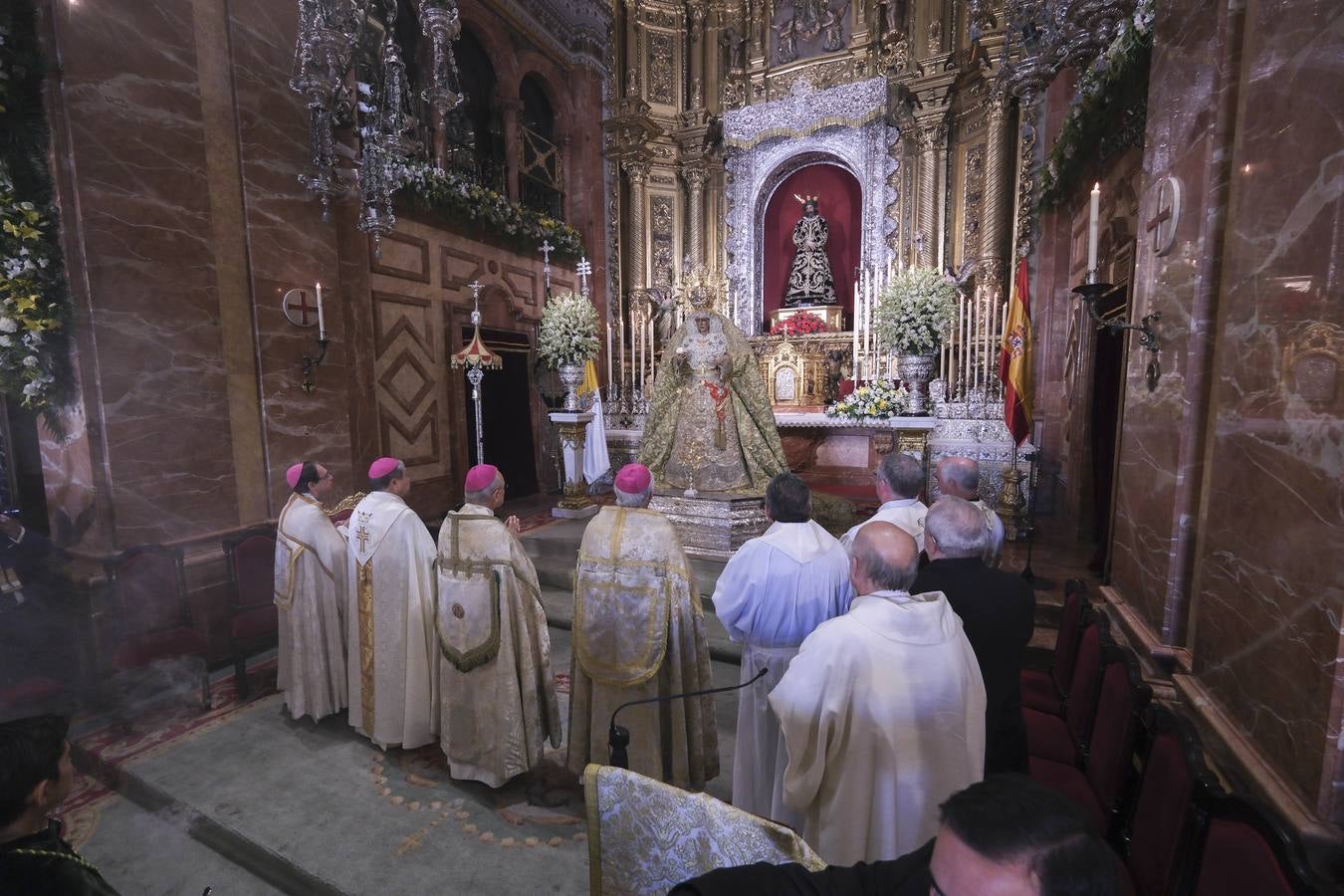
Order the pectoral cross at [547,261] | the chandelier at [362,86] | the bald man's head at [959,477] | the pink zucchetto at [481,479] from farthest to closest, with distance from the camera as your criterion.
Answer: the pectoral cross at [547,261] → the chandelier at [362,86] → the bald man's head at [959,477] → the pink zucchetto at [481,479]

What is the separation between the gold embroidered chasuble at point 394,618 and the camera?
12.4 feet

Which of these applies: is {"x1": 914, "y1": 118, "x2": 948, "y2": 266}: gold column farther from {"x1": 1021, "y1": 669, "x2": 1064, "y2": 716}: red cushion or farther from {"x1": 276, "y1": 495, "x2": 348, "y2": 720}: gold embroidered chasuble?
{"x1": 276, "y1": 495, "x2": 348, "y2": 720}: gold embroidered chasuble

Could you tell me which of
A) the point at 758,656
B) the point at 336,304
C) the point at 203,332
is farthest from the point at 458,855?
the point at 336,304

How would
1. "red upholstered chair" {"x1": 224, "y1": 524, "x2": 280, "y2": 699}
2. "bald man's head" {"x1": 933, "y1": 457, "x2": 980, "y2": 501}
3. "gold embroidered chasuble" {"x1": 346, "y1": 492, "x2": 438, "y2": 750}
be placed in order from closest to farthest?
"bald man's head" {"x1": 933, "y1": 457, "x2": 980, "y2": 501} → "gold embroidered chasuble" {"x1": 346, "y1": 492, "x2": 438, "y2": 750} → "red upholstered chair" {"x1": 224, "y1": 524, "x2": 280, "y2": 699}

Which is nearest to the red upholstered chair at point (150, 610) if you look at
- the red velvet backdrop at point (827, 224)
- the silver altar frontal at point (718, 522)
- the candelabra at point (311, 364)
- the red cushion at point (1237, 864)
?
the candelabra at point (311, 364)

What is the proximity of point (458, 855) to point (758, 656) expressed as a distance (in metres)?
1.80

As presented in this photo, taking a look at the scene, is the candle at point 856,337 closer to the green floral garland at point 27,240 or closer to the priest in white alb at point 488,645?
the priest in white alb at point 488,645

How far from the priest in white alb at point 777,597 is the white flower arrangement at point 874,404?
4.78m

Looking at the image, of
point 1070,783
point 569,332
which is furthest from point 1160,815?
point 569,332

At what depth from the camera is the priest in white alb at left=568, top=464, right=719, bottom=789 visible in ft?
10.4

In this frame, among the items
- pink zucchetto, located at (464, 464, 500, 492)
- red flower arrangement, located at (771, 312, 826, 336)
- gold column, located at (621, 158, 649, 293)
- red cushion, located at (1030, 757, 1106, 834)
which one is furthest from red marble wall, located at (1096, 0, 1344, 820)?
gold column, located at (621, 158, 649, 293)

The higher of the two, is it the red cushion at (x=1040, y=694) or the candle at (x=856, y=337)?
the candle at (x=856, y=337)

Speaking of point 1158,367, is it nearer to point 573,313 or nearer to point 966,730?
point 966,730

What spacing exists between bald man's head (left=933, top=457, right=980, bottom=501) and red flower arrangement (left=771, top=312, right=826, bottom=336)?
7.93 meters
